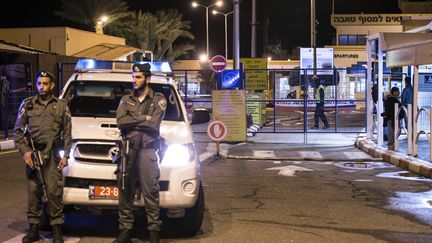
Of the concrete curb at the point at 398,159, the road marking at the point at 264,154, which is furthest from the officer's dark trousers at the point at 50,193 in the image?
the road marking at the point at 264,154

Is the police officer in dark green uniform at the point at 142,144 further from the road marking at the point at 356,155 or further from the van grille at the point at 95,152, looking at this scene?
the road marking at the point at 356,155

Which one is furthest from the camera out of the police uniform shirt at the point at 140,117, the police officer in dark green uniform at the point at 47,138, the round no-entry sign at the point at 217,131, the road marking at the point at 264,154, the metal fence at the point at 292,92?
the metal fence at the point at 292,92

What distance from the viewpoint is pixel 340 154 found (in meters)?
15.9

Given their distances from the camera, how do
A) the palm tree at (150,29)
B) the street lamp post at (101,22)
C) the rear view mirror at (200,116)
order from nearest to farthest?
the rear view mirror at (200,116), the street lamp post at (101,22), the palm tree at (150,29)

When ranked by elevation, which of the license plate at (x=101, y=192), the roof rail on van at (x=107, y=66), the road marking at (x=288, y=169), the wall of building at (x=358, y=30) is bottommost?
the road marking at (x=288, y=169)

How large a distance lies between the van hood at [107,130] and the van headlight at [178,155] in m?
0.06

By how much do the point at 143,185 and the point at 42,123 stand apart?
120 centimetres

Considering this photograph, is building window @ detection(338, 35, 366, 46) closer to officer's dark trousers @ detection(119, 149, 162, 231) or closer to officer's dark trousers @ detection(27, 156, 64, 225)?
officer's dark trousers @ detection(119, 149, 162, 231)

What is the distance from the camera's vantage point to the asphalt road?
23.3ft

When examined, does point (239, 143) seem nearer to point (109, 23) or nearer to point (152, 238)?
point (152, 238)

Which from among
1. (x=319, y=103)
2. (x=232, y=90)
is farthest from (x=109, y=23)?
(x=232, y=90)

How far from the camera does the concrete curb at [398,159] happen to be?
12223mm

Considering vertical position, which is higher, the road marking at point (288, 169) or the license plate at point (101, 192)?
the license plate at point (101, 192)

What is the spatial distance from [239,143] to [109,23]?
2411cm
